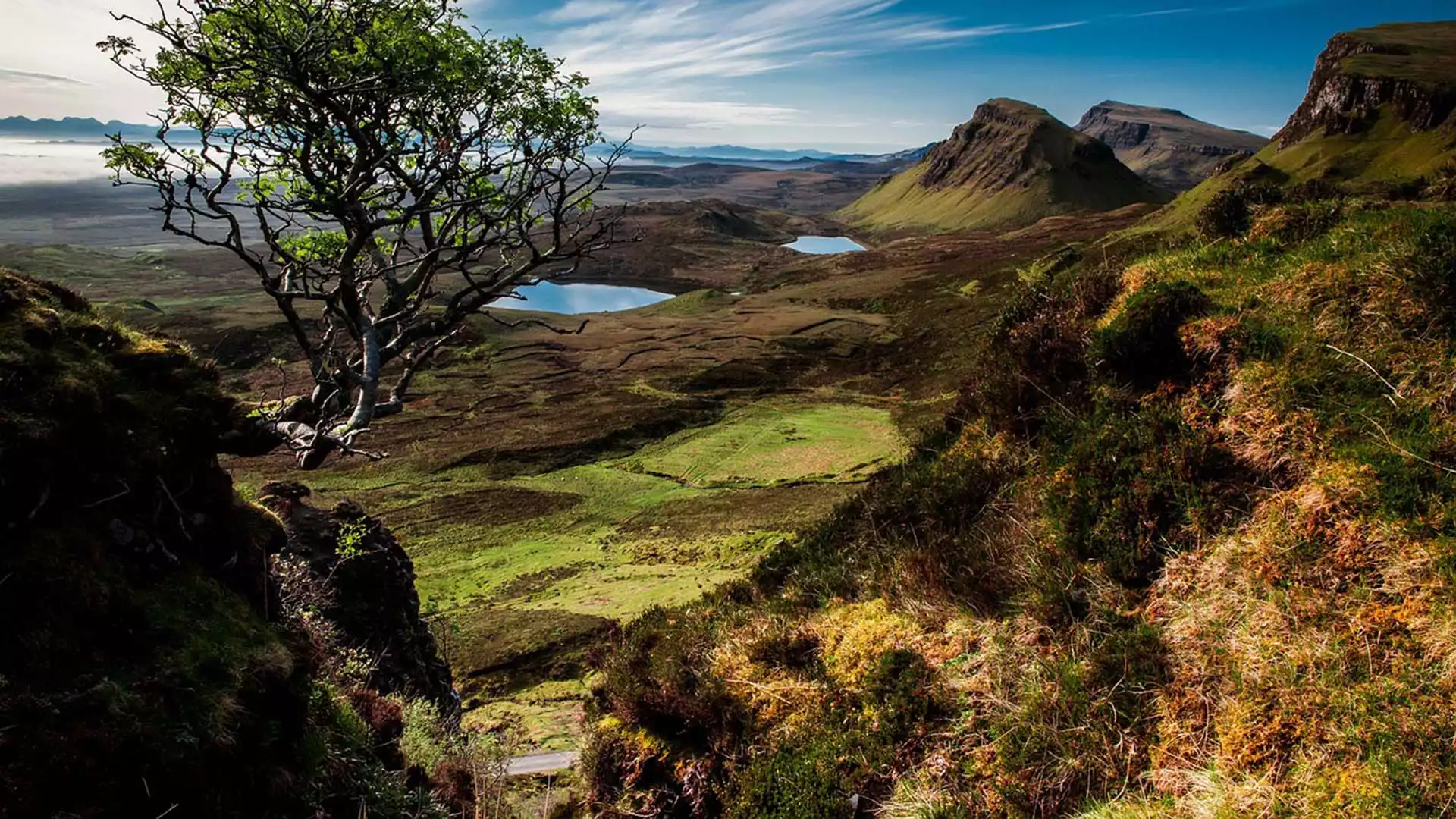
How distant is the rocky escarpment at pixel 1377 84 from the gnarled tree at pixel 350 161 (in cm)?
13166

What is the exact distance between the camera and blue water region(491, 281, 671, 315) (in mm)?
137750

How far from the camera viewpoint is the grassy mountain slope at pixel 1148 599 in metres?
4.95

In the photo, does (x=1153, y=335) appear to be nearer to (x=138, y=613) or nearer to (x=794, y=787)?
(x=794, y=787)

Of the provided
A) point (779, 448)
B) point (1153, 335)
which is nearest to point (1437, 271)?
point (1153, 335)

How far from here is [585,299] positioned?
494ft

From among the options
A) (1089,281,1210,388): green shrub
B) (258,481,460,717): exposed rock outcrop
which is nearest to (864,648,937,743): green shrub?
(1089,281,1210,388): green shrub

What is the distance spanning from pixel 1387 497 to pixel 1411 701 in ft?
6.08

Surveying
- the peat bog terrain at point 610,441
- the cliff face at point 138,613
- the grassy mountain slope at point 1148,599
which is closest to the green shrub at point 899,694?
the grassy mountain slope at point 1148,599

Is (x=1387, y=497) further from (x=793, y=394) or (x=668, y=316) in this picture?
(x=668, y=316)

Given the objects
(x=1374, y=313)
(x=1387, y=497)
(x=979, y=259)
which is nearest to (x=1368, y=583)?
(x=1387, y=497)

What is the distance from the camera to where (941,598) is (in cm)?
798

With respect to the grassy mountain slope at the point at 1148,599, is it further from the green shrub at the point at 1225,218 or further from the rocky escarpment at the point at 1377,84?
the rocky escarpment at the point at 1377,84

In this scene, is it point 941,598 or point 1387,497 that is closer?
point 1387,497

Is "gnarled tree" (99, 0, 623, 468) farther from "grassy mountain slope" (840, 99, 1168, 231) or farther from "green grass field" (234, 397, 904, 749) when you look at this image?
"grassy mountain slope" (840, 99, 1168, 231)
